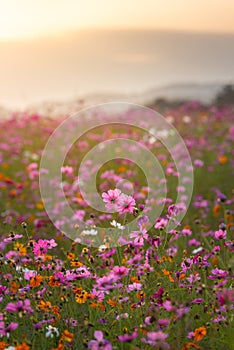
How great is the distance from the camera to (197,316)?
269cm

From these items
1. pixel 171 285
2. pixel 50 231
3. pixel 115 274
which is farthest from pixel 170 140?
pixel 115 274

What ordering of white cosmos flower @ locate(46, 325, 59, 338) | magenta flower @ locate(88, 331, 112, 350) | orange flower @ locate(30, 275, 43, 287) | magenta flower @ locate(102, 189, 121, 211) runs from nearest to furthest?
magenta flower @ locate(88, 331, 112, 350)
white cosmos flower @ locate(46, 325, 59, 338)
orange flower @ locate(30, 275, 43, 287)
magenta flower @ locate(102, 189, 121, 211)

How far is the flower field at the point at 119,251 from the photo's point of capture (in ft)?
8.54

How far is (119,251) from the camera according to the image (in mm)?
3100

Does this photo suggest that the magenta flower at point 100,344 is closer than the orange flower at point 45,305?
Yes

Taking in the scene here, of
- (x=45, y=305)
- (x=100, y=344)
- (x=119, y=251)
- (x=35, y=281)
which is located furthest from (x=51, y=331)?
(x=119, y=251)

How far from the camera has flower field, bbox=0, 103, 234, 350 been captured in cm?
260

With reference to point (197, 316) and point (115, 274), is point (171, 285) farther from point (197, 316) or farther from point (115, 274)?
point (115, 274)

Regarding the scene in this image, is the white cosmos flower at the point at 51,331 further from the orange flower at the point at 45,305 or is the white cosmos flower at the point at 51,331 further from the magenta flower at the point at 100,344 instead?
the magenta flower at the point at 100,344

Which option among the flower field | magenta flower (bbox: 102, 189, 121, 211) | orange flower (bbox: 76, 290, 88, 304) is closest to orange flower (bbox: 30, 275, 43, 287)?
the flower field

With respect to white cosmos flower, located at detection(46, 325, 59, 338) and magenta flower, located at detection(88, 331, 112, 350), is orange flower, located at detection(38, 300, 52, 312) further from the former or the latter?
magenta flower, located at detection(88, 331, 112, 350)

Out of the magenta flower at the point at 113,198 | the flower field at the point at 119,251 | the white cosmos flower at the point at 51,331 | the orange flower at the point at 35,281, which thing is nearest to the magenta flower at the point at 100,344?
the flower field at the point at 119,251

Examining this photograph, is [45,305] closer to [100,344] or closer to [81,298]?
[81,298]

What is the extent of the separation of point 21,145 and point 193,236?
159 inches
